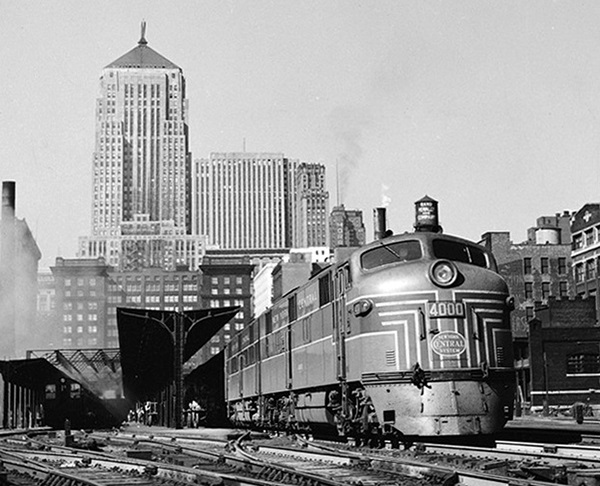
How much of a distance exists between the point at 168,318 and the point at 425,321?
22.6 meters

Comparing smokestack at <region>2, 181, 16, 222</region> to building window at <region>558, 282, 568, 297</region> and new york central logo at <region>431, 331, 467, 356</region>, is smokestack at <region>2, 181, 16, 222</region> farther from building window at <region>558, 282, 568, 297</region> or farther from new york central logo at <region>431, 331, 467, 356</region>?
new york central logo at <region>431, 331, 467, 356</region>

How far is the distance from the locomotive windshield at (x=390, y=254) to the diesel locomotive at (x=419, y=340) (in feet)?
0.09

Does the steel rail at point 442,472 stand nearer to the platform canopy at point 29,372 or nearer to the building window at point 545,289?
the platform canopy at point 29,372

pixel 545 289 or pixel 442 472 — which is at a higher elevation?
pixel 545 289

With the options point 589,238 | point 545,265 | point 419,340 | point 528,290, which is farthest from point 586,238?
point 419,340

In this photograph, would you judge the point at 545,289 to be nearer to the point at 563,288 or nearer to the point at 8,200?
the point at 563,288

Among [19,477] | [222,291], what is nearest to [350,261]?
[19,477]

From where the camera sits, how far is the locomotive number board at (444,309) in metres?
19.7

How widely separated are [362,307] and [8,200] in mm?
81294

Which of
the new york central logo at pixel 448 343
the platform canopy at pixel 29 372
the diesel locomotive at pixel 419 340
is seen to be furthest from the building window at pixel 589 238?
the new york central logo at pixel 448 343

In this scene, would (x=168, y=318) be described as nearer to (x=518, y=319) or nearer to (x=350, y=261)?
(x=350, y=261)

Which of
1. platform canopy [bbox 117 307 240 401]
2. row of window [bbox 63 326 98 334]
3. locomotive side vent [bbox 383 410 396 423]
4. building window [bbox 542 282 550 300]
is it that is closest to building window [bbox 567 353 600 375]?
building window [bbox 542 282 550 300]

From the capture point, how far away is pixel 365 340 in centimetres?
2041

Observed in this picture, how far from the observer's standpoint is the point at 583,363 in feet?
198
